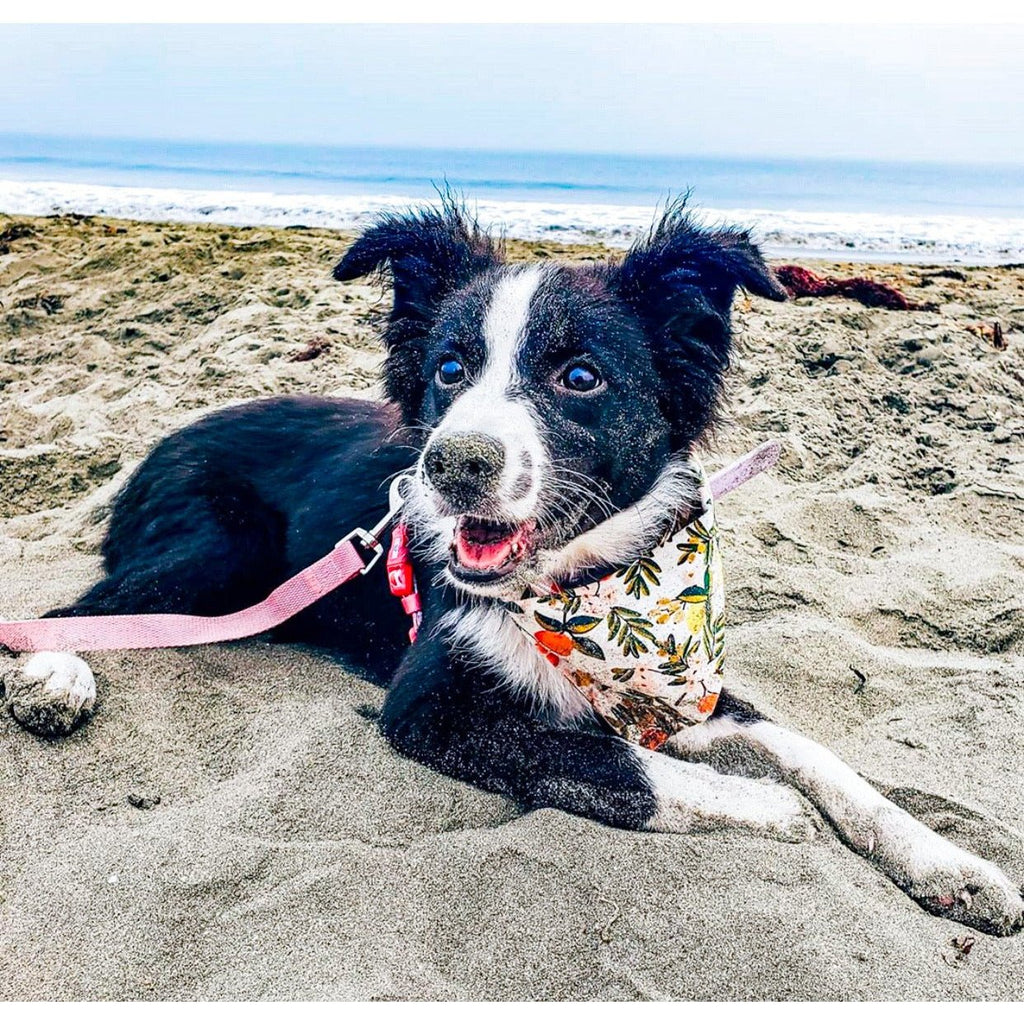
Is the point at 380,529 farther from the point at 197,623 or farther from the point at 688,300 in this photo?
the point at 688,300

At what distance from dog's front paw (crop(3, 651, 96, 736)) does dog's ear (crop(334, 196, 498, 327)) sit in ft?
4.47

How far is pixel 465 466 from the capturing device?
2.24 metres

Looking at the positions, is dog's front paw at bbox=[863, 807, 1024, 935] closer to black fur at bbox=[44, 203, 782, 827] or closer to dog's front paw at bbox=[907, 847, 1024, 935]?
dog's front paw at bbox=[907, 847, 1024, 935]

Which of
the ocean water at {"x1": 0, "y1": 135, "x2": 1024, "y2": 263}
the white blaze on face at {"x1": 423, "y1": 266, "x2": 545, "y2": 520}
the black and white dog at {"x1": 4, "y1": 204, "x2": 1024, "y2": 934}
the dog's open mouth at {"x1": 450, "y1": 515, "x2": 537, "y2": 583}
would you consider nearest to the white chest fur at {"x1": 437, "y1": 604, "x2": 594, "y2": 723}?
the black and white dog at {"x1": 4, "y1": 204, "x2": 1024, "y2": 934}

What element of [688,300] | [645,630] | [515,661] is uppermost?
[688,300]

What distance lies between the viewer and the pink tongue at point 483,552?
247 centimetres

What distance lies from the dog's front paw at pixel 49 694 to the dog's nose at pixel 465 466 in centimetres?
126

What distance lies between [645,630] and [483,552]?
19.6 inches

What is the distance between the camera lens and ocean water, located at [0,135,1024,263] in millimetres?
9477

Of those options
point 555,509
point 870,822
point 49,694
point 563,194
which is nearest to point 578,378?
point 555,509

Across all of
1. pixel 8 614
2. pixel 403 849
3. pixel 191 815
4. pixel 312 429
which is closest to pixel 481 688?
pixel 403 849

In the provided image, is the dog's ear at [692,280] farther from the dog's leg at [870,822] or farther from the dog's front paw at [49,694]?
the dog's front paw at [49,694]

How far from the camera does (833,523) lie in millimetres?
4277

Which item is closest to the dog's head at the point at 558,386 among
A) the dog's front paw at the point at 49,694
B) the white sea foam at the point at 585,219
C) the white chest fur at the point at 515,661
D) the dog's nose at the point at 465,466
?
the dog's nose at the point at 465,466
